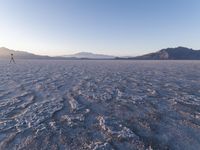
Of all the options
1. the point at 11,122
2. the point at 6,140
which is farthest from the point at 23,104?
the point at 6,140

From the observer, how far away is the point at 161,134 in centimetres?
740

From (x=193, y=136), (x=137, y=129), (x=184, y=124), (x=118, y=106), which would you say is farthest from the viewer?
(x=118, y=106)

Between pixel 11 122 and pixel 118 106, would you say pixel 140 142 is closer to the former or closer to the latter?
pixel 118 106

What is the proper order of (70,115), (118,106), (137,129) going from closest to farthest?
(137,129)
(70,115)
(118,106)

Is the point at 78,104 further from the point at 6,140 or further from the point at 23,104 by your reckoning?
the point at 6,140

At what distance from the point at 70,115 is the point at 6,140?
3364 millimetres

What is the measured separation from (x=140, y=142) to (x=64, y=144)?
280 centimetres

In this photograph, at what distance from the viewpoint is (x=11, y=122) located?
28.2ft

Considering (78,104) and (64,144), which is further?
(78,104)

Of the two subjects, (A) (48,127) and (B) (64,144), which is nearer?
(B) (64,144)

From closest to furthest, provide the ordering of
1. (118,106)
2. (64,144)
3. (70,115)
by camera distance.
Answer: (64,144) < (70,115) < (118,106)

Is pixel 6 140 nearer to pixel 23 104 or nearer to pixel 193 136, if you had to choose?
pixel 23 104

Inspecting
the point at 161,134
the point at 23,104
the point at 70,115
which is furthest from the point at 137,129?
the point at 23,104

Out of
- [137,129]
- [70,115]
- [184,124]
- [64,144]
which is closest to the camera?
[64,144]
